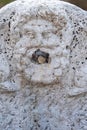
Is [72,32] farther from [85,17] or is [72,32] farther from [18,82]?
[18,82]

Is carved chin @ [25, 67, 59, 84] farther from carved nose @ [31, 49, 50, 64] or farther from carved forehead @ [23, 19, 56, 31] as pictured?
carved forehead @ [23, 19, 56, 31]

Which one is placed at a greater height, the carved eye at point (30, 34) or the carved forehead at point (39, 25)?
the carved forehead at point (39, 25)

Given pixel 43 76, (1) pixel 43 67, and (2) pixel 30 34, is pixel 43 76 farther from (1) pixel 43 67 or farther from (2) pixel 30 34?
(2) pixel 30 34

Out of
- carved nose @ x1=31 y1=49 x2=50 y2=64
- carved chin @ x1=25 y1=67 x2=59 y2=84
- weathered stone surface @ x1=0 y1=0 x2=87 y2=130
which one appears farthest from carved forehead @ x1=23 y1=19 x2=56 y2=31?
carved chin @ x1=25 y1=67 x2=59 y2=84

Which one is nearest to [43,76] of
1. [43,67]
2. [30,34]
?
[43,67]

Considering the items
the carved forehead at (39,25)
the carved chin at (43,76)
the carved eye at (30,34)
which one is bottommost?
the carved chin at (43,76)

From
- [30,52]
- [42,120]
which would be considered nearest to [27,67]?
[30,52]

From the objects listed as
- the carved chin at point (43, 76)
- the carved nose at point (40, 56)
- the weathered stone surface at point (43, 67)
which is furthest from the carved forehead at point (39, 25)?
the carved chin at point (43, 76)

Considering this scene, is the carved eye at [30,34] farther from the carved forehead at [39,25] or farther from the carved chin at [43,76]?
the carved chin at [43,76]
